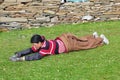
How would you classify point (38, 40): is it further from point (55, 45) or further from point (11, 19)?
point (11, 19)

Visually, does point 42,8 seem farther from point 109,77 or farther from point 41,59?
point 109,77

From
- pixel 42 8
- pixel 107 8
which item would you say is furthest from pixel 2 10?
pixel 107 8

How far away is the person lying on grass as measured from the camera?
967cm

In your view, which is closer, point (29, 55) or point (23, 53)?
point (29, 55)

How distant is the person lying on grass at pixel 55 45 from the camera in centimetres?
967

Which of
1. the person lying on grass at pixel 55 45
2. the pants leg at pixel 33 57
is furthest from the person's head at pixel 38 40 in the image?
the pants leg at pixel 33 57

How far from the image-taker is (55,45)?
32.8ft

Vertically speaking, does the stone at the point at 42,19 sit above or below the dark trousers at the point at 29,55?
below

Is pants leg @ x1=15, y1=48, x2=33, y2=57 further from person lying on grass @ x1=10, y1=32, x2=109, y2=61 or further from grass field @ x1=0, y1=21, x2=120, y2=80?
grass field @ x1=0, y1=21, x2=120, y2=80

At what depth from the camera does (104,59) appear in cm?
948

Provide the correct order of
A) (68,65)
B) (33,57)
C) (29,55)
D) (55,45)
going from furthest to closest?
(55,45), (29,55), (33,57), (68,65)

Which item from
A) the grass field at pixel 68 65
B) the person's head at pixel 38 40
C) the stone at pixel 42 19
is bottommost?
the stone at pixel 42 19

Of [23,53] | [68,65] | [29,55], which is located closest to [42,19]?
[23,53]

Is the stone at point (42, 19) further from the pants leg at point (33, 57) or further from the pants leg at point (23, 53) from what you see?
the pants leg at point (33, 57)
